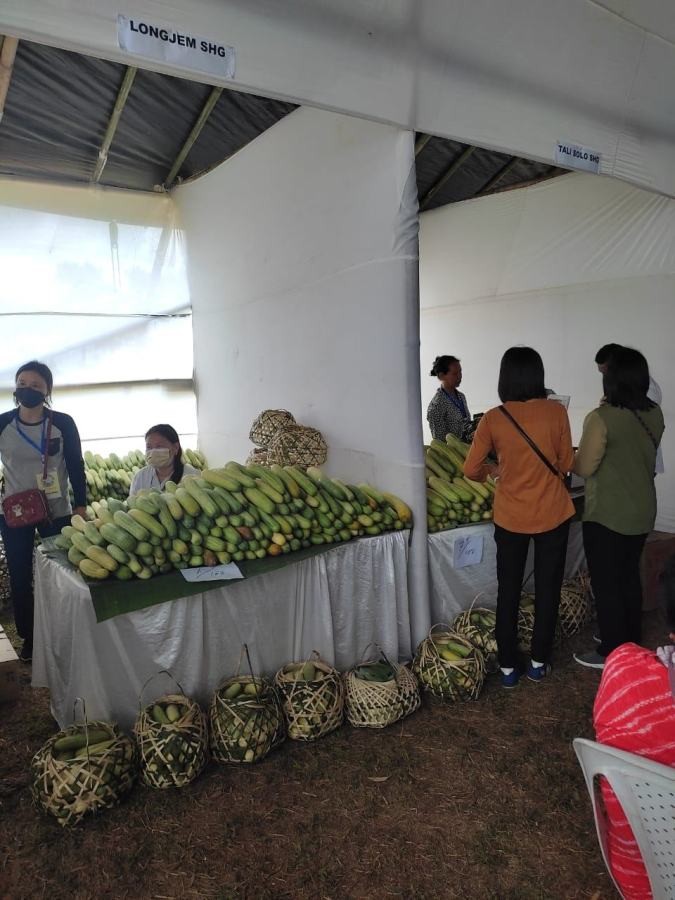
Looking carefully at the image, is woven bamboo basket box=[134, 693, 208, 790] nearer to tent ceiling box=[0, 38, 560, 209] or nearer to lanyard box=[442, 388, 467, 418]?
lanyard box=[442, 388, 467, 418]

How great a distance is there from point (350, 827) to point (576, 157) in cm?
383

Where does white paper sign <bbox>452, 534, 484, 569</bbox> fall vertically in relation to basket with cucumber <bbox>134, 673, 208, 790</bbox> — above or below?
above

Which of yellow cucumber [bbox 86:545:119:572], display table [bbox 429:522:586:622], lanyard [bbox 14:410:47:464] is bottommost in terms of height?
display table [bbox 429:522:586:622]

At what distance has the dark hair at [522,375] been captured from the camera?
10.5 ft

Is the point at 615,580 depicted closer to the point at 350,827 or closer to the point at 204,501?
the point at 350,827

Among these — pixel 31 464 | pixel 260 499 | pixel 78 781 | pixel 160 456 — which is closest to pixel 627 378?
pixel 260 499

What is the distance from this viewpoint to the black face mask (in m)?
3.84

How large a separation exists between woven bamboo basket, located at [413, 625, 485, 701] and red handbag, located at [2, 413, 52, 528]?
2.45 m

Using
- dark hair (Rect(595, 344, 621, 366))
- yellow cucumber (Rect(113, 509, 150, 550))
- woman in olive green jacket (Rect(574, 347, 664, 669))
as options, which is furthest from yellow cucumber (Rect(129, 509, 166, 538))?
dark hair (Rect(595, 344, 621, 366))

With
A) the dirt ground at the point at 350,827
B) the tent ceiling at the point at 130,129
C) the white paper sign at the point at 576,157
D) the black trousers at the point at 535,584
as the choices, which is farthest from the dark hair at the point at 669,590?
the tent ceiling at the point at 130,129

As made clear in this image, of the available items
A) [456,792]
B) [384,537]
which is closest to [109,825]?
[456,792]

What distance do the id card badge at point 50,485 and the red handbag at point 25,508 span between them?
69mm

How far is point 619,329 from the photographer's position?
605 cm

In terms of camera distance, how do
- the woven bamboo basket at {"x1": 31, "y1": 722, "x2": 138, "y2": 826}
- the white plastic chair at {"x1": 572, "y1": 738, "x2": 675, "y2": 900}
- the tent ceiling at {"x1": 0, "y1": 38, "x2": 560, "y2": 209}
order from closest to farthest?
the white plastic chair at {"x1": 572, "y1": 738, "x2": 675, "y2": 900} → the woven bamboo basket at {"x1": 31, "y1": 722, "x2": 138, "y2": 826} → the tent ceiling at {"x1": 0, "y1": 38, "x2": 560, "y2": 209}
